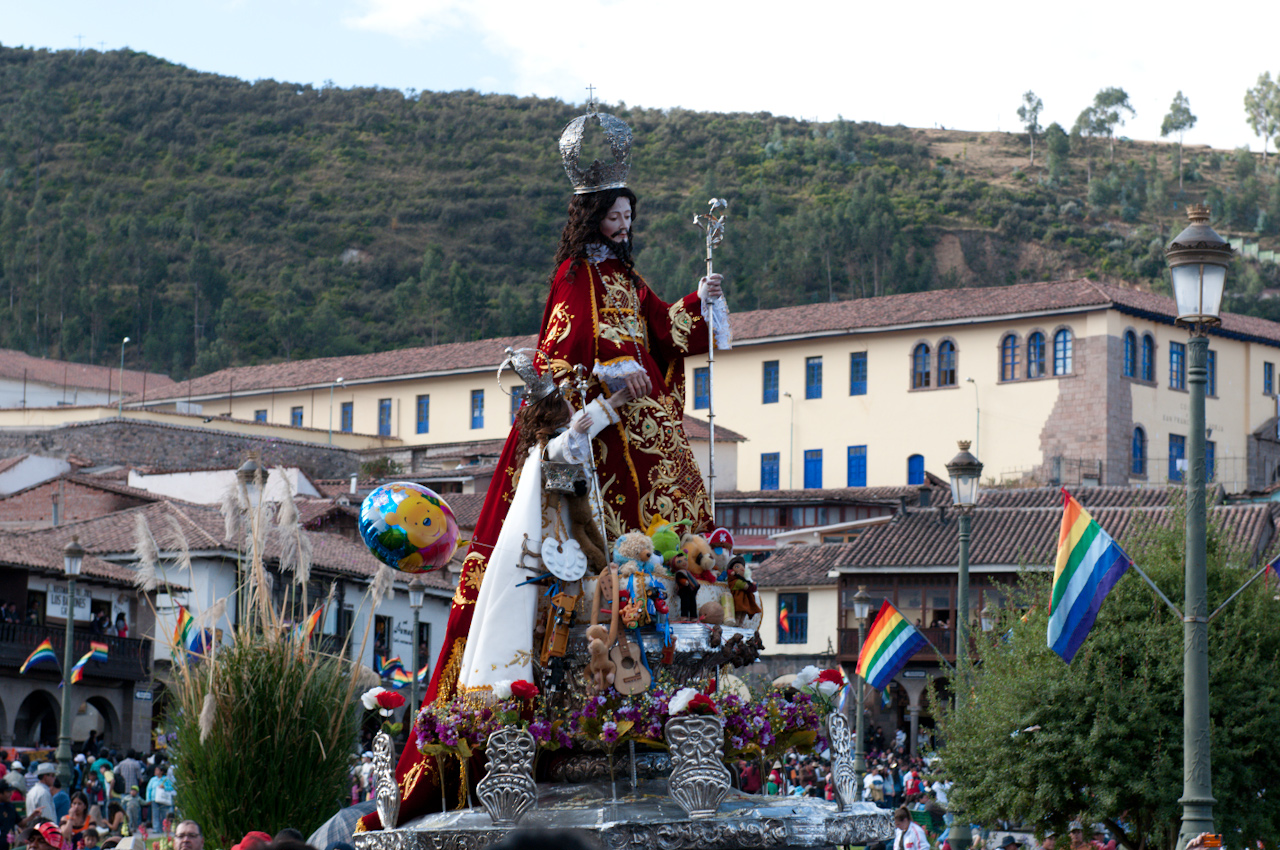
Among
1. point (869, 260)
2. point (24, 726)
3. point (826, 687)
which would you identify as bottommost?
point (24, 726)

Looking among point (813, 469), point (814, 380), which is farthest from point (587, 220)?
point (814, 380)

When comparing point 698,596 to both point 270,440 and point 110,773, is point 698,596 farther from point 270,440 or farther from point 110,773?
point 270,440

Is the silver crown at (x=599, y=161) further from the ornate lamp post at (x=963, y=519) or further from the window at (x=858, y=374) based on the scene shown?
the window at (x=858, y=374)

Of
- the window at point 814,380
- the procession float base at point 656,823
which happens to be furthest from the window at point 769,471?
the procession float base at point 656,823

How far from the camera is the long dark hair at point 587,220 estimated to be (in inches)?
370

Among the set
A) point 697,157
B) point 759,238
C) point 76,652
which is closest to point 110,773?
point 76,652

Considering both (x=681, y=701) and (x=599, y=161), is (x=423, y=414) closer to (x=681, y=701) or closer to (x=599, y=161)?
(x=599, y=161)

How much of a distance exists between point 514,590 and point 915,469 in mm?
57960

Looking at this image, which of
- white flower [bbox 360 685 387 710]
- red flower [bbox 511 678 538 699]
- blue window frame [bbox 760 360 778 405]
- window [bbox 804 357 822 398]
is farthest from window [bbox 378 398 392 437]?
red flower [bbox 511 678 538 699]

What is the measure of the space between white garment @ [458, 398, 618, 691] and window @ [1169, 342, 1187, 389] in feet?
198

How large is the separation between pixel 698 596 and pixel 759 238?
9669 cm

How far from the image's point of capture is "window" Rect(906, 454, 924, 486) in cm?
6531

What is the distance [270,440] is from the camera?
6762cm

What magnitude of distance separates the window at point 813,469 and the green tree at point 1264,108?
80036 mm
